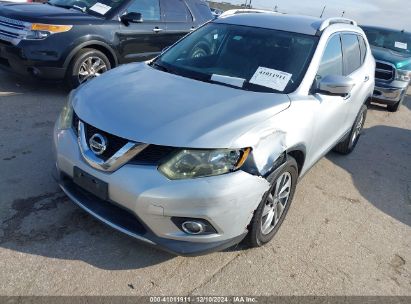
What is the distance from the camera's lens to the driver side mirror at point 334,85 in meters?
3.17

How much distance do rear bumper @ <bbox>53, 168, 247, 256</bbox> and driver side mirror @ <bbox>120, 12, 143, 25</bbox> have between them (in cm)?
412

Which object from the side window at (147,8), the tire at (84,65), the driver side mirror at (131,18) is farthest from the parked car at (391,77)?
the tire at (84,65)

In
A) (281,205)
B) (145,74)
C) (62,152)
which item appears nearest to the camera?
(62,152)

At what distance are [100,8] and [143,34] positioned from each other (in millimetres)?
791

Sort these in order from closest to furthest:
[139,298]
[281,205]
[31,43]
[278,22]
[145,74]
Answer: [139,298] → [281,205] → [145,74] → [278,22] → [31,43]

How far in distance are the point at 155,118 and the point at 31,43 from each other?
3753 mm

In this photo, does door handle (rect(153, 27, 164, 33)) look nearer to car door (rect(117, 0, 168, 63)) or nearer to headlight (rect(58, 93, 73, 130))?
car door (rect(117, 0, 168, 63))

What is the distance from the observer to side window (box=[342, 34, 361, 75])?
423 cm

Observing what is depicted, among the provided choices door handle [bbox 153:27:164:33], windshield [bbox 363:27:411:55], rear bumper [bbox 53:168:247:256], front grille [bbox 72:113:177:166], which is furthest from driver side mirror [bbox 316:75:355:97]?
windshield [bbox 363:27:411:55]

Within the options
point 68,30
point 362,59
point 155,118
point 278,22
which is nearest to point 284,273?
point 155,118

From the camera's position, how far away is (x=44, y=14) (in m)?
5.59

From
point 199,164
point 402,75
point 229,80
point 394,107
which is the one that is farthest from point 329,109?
point 394,107

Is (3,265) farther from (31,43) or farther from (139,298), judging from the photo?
(31,43)

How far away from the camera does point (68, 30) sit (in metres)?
5.55
